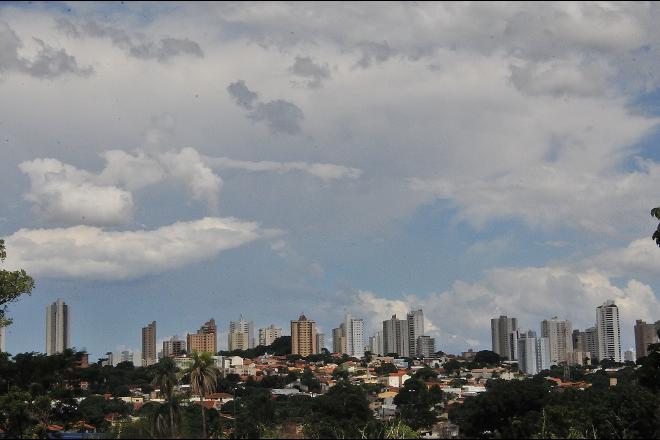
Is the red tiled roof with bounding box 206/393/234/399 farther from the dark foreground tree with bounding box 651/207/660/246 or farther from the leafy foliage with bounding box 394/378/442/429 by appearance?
the dark foreground tree with bounding box 651/207/660/246

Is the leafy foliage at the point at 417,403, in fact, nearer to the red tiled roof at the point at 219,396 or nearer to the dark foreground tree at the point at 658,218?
the red tiled roof at the point at 219,396

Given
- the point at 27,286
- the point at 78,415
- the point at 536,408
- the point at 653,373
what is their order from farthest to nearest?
the point at 536,408 → the point at 78,415 → the point at 27,286 → the point at 653,373

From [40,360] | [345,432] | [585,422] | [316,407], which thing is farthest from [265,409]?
[40,360]

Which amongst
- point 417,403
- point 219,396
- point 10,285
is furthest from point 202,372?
point 219,396

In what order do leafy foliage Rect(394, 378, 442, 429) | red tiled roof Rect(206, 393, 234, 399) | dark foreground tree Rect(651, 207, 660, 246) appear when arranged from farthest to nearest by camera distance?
red tiled roof Rect(206, 393, 234, 399), leafy foliage Rect(394, 378, 442, 429), dark foreground tree Rect(651, 207, 660, 246)

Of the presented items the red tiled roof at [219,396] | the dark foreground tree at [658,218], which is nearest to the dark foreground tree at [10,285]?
the dark foreground tree at [658,218]

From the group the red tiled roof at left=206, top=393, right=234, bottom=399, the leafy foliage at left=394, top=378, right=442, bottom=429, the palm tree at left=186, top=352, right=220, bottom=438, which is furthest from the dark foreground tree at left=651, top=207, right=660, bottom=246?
the red tiled roof at left=206, top=393, right=234, bottom=399

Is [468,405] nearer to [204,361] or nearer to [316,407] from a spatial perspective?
[316,407]

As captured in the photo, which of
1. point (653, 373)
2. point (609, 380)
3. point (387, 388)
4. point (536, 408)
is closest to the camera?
point (653, 373)

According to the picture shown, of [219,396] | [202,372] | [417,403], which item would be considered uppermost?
[202,372]

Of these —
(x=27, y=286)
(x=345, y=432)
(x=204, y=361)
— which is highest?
Answer: (x=27, y=286)

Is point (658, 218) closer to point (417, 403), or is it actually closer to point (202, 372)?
point (202, 372)
